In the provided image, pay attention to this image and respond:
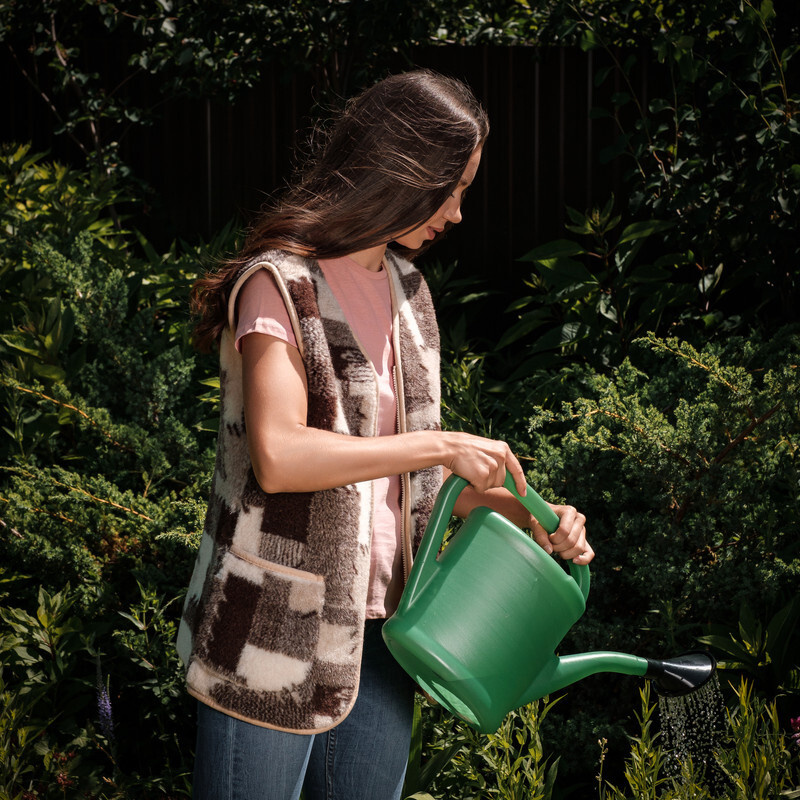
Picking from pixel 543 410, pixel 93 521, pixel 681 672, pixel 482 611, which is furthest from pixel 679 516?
pixel 93 521

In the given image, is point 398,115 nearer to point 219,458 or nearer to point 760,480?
point 219,458

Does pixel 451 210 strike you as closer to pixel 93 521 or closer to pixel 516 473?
pixel 516 473

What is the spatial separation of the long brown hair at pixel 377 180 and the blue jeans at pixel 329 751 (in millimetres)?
497

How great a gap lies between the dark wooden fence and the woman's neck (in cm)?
281

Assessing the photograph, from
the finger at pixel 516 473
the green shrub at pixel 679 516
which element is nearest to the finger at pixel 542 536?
the finger at pixel 516 473

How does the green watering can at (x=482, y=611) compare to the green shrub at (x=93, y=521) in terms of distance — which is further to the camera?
the green shrub at (x=93, y=521)

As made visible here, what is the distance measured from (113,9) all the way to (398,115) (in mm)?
3072

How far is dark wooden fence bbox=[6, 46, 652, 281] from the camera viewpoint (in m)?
4.26

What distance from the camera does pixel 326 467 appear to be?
1122mm

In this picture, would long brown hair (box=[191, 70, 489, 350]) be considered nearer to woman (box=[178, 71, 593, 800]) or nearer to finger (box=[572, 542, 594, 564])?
woman (box=[178, 71, 593, 800])

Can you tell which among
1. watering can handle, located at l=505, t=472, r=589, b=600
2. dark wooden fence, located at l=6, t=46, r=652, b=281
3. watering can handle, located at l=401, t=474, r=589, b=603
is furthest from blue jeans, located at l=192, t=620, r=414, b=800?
dark wooden fence, located at l=6, t=46, r=652, b=281

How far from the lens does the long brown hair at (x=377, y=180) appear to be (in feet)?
4.14

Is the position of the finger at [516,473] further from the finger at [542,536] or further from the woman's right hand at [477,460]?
the finger at [542,536]

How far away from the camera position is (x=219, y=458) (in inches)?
49.8
